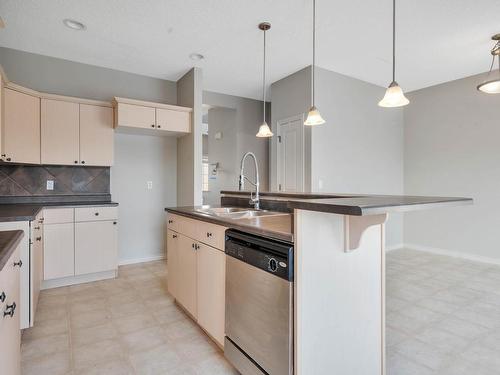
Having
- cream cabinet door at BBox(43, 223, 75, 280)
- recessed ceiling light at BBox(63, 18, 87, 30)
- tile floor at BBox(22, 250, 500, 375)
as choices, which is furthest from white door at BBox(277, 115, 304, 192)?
cream cabinet door at BBox(43, 223, 75, 280)

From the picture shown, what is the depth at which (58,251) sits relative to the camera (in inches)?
122

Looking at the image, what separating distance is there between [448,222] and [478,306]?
2242 mm

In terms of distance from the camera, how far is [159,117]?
3.71m

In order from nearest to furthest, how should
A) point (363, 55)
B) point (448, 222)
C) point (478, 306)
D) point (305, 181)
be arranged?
point (478, 306)
point (363, 55)
point (305, 181)
point (448, 222)

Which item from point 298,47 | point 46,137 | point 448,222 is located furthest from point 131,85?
point 448,222

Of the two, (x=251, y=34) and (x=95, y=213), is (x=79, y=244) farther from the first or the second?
(x=251, y=34)

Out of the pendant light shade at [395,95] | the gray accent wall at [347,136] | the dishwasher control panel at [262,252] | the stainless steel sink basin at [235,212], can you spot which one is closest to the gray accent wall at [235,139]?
the gray accent wall at [347,136]

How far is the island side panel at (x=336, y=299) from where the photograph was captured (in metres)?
1.28

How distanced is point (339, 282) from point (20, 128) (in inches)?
136

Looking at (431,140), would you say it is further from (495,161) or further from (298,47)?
A: (298,47)

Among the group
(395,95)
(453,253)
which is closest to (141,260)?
(395,95)

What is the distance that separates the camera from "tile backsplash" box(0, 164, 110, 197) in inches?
128

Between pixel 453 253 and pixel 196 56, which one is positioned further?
pixel 453 253

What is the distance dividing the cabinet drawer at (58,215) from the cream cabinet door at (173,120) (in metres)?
1.44
